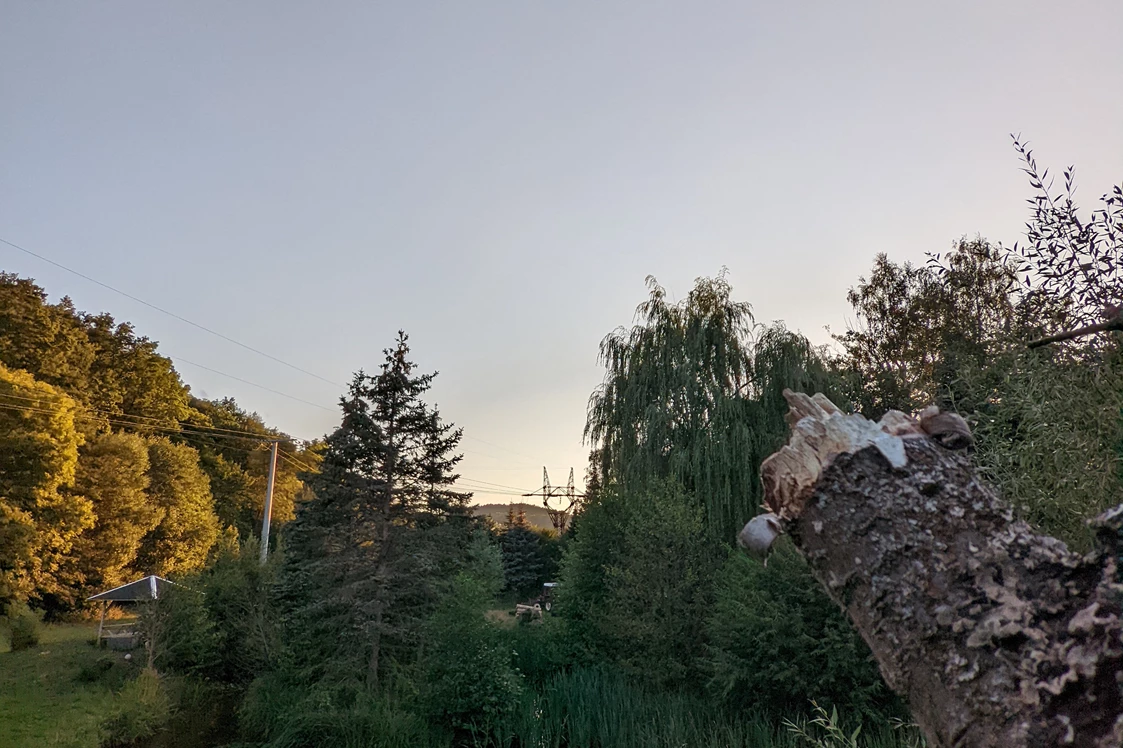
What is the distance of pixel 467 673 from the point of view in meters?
7.98

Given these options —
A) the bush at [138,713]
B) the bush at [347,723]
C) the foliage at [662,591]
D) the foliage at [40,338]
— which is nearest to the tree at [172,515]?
the foliage at [40,338]

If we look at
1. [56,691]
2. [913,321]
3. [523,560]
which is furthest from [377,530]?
[523,560]

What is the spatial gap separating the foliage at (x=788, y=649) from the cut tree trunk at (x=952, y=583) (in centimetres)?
593

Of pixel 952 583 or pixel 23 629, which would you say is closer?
pixel 952 583

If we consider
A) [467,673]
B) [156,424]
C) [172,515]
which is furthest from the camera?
[156,424]

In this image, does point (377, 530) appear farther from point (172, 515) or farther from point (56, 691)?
point (172, 515)

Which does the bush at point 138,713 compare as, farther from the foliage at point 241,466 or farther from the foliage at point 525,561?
the foliage at point 525,561

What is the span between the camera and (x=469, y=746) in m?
7.91

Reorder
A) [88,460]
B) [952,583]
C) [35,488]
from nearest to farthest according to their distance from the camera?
[952,583] < [35,488] < [88,460]

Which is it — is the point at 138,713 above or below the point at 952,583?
below

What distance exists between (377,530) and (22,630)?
1085 cm

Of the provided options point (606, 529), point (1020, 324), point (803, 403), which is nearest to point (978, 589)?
point (803, 403)

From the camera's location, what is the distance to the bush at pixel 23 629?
14.2 metres

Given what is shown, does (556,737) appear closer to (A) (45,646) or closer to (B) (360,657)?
(B) (360,657)
